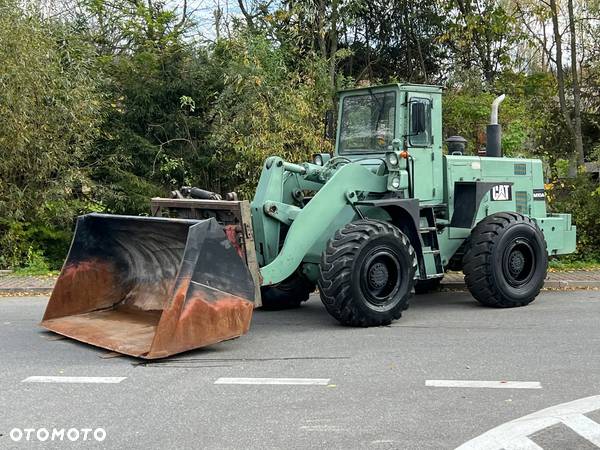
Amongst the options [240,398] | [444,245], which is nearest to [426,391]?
[240,398]

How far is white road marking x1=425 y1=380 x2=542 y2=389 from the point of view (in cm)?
601

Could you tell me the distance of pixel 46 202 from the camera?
14.6 m

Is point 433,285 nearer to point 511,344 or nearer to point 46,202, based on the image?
point 511,344

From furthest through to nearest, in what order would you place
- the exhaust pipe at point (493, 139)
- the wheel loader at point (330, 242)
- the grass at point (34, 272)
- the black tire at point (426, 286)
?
the grass at point (34, 272) < the black tire at point (426, 286) < the exhaust pipe at point (493, 139) < the wheel loader at point (330, 242)

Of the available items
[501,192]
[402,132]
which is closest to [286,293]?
[402,132]

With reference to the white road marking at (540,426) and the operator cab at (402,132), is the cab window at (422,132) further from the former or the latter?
the white road marking at (540,426)

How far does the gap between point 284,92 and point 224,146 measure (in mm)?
1783

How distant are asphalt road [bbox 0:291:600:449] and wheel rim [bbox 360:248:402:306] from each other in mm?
380

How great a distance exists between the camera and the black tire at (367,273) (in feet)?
26.1

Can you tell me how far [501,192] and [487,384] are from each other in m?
4.79

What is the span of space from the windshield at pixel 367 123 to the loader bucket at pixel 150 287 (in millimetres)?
2830

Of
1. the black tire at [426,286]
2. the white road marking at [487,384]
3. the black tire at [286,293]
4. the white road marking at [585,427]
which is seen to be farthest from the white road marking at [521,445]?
the black tire at [426,286]

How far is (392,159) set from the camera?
896cm

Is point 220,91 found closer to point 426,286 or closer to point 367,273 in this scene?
point 426,286
